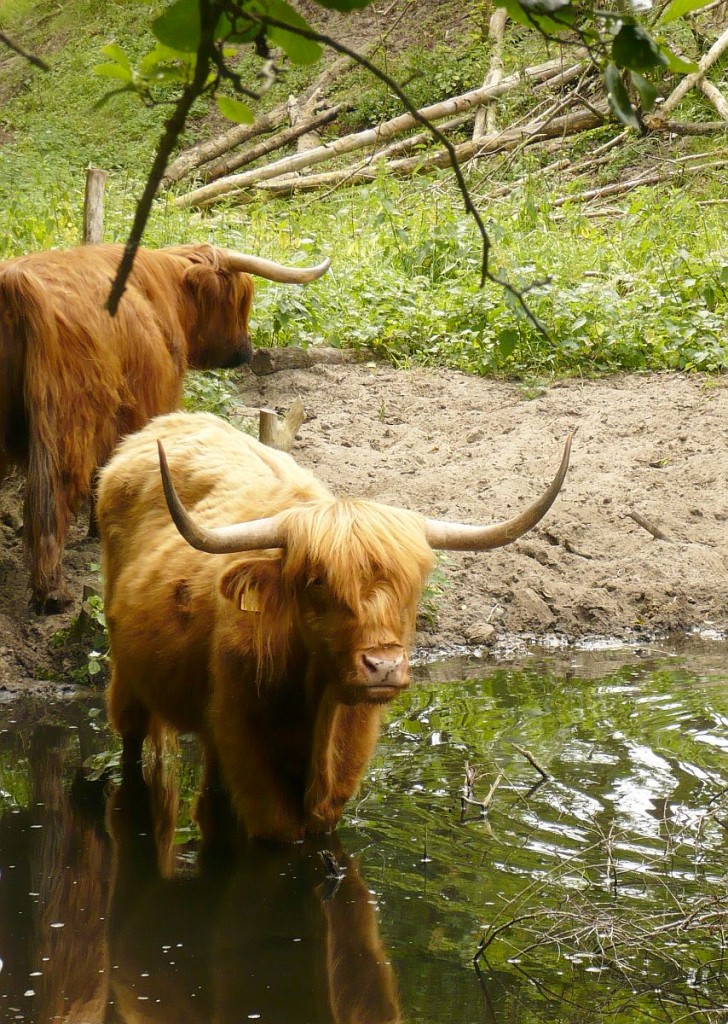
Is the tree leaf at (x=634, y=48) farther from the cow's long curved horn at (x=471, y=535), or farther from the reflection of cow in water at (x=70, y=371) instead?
the reflection of cow in water at (x=70, y=371)

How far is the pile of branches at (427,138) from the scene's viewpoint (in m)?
12.8

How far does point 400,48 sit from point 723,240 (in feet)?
30.8

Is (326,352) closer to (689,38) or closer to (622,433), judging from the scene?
(622,433)

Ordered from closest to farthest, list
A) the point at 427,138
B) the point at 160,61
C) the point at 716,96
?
the point at 160,61, the point at 716,96, the point at 427,138

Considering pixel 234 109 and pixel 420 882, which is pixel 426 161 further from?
pixel 234 109

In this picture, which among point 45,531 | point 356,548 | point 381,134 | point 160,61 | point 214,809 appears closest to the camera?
point 160,61

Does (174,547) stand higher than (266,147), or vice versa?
(266,147)

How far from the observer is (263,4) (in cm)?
111

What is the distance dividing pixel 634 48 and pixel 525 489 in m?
6.42

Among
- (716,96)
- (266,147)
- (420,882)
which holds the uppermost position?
(716,96)

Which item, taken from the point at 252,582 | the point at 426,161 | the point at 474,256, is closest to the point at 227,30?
the point at 252,582

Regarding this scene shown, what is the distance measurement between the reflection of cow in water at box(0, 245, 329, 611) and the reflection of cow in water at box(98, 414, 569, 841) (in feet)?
3.70

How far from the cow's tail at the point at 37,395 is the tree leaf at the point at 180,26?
497 cm

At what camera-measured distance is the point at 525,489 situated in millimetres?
7469
